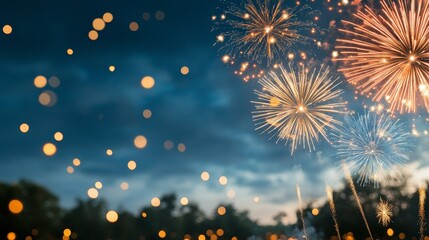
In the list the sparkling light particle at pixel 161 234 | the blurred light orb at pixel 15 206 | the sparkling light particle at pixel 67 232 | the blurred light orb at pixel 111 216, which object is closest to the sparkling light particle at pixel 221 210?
the sparkling light particle at pixel 161 234

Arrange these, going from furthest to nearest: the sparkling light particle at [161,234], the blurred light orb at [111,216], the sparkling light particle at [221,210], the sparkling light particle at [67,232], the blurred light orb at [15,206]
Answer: the sparkling light particle at [221,210] < the sparkling light particle at [161,234] < the blurred light orb at [111,216] < the sparkling light particle at [67,232] < the blurred light orb at [15,206]

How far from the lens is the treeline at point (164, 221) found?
42.9 metres

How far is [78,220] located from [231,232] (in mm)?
24086

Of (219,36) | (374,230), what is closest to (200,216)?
(374,230)

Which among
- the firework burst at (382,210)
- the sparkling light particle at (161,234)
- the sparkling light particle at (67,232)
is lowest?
the sparkling light particle at (67,232)

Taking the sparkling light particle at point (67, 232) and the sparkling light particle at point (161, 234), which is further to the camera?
the sparkling light particle at point (161, 234)

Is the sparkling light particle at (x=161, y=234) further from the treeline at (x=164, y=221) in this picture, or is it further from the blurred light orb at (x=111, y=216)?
the blurred light orb at (x=111, y=216)

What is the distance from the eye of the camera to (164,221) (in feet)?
222

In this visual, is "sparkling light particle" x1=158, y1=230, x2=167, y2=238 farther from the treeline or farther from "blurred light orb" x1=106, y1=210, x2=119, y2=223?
"blurred light orb" x1=106, y1=210, x2=119, y2=223

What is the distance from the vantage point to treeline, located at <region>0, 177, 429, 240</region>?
42938mm

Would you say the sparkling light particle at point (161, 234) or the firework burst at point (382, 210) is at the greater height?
the sparkling light particle at point (161, 234)

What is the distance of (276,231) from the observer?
7681 centimetres

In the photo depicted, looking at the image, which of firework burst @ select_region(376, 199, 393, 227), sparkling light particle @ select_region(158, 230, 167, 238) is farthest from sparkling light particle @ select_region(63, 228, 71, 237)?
firework burst @ select_region(376, 199, 393, 227)

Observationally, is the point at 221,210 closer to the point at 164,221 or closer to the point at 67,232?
the point at 164,221
